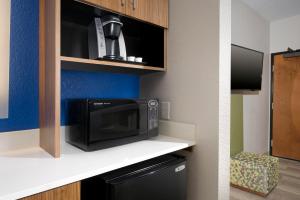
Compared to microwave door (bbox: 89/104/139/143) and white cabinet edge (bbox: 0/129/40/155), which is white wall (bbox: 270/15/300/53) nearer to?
microwave door (bbox: 89/104/139/143)

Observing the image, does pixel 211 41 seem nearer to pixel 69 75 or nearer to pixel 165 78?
pixel 165 78

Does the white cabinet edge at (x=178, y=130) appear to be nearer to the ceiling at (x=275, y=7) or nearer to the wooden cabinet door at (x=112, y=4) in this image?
the wooden cabinet door at (x=112, y=4)

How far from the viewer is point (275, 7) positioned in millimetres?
3146

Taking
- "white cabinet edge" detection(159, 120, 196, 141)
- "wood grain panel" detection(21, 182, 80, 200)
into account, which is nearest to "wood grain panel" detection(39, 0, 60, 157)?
"wood grain panel" detection(21, 182, 80, 200)

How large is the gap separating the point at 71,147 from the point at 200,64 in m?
0.98

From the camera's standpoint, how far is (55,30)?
1.01 m

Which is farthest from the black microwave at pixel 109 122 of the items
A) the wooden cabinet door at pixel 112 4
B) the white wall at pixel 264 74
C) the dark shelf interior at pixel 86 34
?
the white wall at pixel 264 74

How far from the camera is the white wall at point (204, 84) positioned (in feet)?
4.26

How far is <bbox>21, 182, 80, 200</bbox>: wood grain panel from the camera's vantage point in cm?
76

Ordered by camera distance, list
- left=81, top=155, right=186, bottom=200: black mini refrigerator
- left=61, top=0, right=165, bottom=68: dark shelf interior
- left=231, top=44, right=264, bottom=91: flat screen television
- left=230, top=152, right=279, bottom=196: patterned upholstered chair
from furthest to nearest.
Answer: left=231, top=44, right=264, bottom=91: flat screen television
left=230, top=152, right=279, bottom=196: patterned upholstered chair
left=61, top=0, right=165, bottom=68: dark shelf interior
left=81, top=155, right=186, bottom=200: black mini refrigerator

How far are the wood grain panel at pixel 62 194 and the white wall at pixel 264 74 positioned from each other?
2.66 metres

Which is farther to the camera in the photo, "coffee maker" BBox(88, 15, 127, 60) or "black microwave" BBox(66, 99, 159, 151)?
"coffee maker" BBox(88, 15, 127, 60)

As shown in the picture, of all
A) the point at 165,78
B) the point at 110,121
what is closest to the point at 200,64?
the point at 165,78

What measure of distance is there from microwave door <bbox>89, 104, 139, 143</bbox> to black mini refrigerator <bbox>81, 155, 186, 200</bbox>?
222 mm
